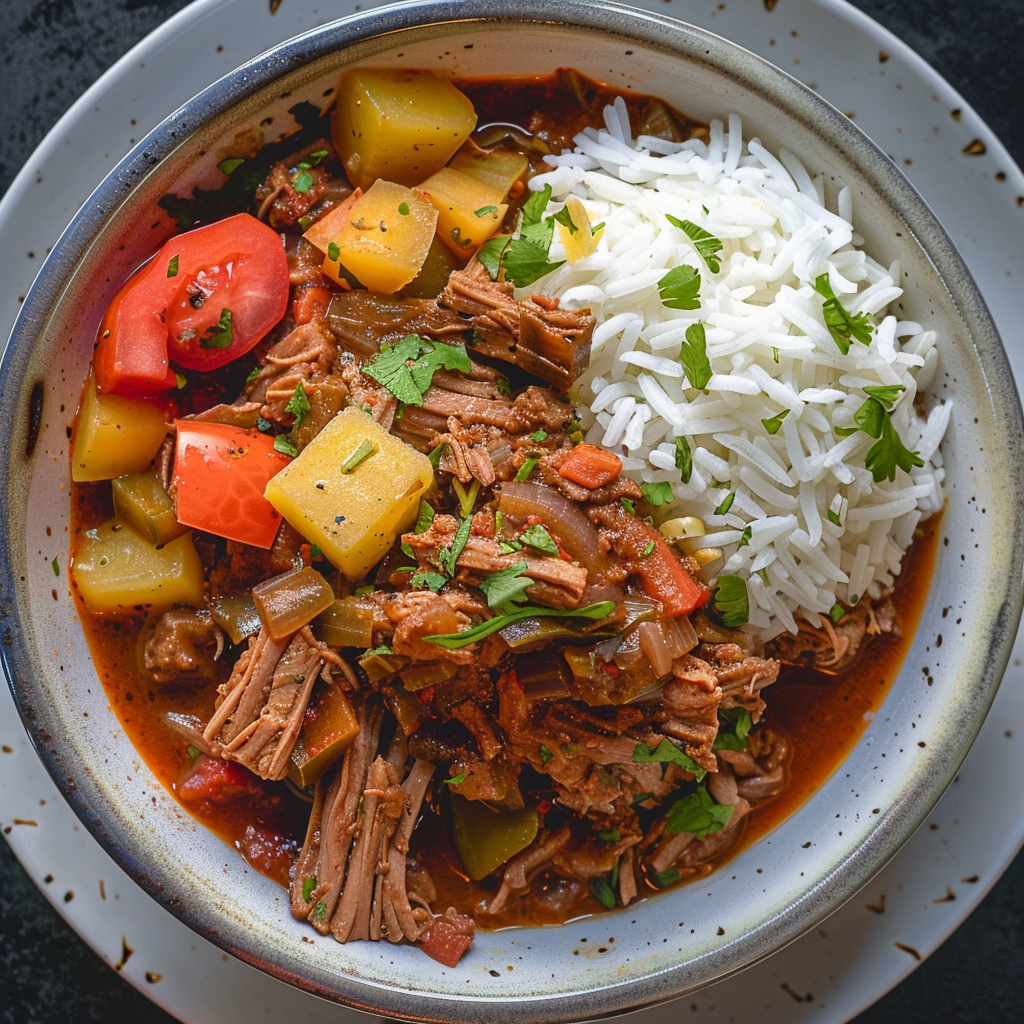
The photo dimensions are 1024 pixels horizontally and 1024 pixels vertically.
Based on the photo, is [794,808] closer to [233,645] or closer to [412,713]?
[412,713]

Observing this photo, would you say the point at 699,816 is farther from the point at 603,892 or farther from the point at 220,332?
the point at 220,332

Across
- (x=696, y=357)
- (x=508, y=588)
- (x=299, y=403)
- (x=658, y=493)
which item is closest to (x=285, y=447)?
(x=299, y=403)

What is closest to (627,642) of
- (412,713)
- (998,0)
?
(412,713)

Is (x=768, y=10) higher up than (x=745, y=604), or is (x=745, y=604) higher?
(x=768, y=10)

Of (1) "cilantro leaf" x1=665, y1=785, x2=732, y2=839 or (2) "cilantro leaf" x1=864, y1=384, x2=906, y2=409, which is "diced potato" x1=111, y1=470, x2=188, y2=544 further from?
(2) "cilantro leaf" x1=864, y1=384, x2=906, y2=409

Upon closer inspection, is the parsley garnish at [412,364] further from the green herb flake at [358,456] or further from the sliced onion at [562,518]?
the sliced onion at [562,518]

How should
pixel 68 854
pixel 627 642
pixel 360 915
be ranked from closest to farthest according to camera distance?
pixel 627 642
pixel 360 915
pixel 68 854
